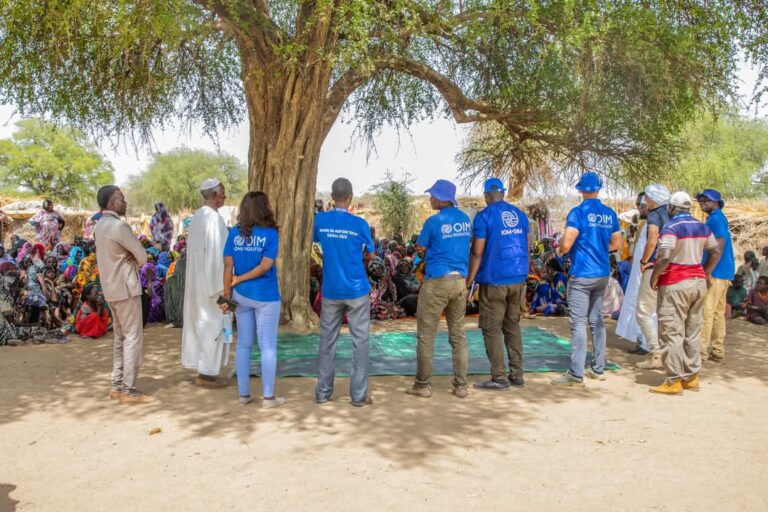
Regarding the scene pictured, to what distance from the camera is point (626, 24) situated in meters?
7.52

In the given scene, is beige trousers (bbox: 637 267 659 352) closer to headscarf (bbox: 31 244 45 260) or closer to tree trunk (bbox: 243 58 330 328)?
tree trunk (bbox: 243 58 330 328)

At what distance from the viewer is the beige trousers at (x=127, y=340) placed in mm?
5688

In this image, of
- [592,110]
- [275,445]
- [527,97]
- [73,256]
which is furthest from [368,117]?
[275,445]

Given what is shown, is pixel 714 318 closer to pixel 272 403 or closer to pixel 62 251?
pixel 272 403

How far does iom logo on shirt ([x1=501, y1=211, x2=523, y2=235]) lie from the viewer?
597 cm

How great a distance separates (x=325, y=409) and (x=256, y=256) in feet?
4.48

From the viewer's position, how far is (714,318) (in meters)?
7.47

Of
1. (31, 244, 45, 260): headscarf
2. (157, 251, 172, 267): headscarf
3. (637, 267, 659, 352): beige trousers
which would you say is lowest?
(637, 267, 659, 352): beige trousers

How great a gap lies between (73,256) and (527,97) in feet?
23.8

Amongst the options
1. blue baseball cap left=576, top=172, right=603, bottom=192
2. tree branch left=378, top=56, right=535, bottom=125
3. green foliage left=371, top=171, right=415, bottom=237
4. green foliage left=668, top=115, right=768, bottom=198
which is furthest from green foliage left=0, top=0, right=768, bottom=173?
green foliage left=668, top=115, right=768, bottom=198

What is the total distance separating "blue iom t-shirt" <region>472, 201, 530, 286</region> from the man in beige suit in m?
2.96

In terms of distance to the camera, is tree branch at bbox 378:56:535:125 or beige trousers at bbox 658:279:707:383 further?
tree branch at bbox 378:56:535:125

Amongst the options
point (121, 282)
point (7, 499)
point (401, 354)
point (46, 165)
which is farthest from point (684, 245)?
point (46, 165)

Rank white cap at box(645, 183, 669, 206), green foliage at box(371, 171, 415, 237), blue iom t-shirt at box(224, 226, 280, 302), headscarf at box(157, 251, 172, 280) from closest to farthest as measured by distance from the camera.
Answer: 1. blue iom t-shirt at box(224, 226, 280, 302)
2. white cap at box(645, 183, 669, 206)
3. headscarf at box(157, 251, 172, 280)
4. green foliage at box(371, 171, 415, 237)
